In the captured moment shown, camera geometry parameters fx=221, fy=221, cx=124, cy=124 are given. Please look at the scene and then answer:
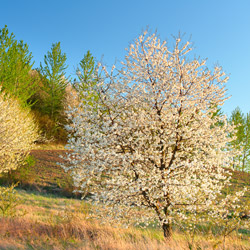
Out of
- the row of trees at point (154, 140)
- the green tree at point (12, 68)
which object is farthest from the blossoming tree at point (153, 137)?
the green tree at point (12, 68)

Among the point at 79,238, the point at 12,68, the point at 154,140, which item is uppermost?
the point at 12,68

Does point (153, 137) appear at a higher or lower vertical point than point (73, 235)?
higher

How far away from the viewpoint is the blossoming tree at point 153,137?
4965 mm

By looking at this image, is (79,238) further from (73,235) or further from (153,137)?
(153,137)

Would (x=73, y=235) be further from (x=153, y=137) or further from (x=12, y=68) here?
(x=12, y=68)

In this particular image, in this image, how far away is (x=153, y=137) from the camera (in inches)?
198

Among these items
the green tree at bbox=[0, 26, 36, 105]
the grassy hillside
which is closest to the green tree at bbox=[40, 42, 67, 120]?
the green tree at bbox=[0, 26, 36, 105]


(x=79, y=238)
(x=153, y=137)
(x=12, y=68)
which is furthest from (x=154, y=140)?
(x=12, y=68)

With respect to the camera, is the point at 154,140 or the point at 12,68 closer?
the point at 154,140

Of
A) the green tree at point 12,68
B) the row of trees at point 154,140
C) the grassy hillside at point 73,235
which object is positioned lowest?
the grassy hillside at point 73,235

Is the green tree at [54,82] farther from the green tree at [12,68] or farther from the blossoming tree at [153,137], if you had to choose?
the blossoming tree at [153,137]

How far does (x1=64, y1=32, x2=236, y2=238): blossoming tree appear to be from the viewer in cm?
496

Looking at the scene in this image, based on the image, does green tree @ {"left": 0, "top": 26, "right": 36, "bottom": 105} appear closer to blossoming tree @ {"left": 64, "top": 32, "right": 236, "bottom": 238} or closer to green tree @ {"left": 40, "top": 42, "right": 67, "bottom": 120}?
green tree @ {"left": 40, "top": 42, "right": 67, "bottom": 120}

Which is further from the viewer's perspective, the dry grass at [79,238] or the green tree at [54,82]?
the green tree at [54,82]
